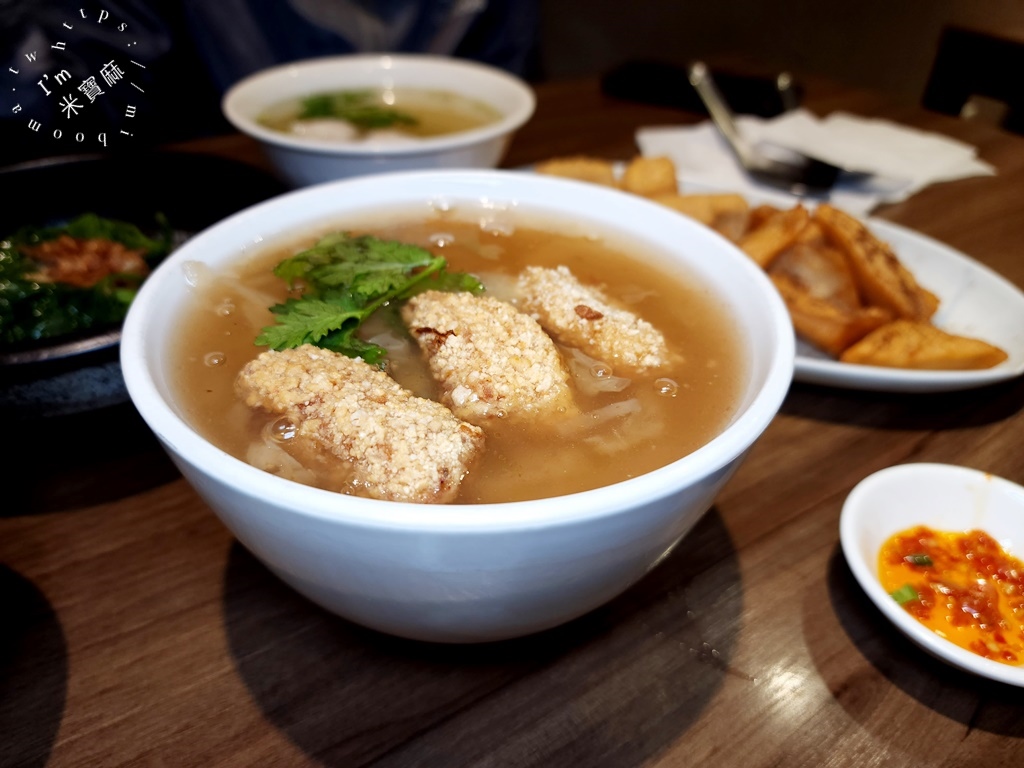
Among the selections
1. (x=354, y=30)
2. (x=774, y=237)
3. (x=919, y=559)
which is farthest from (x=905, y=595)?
(x=354, y=30)

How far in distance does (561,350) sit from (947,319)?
109 cm

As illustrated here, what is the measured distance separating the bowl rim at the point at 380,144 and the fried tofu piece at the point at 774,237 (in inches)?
26.4

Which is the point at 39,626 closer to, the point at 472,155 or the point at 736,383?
the point at 736,383

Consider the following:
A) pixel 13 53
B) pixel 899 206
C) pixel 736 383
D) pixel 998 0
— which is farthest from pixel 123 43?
pixel 998 0

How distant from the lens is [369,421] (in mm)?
830

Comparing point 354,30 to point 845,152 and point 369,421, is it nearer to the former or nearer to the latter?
point 845,152

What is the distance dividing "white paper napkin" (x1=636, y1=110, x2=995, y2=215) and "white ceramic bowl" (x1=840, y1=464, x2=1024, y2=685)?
1.21m

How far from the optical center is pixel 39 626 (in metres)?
0.96

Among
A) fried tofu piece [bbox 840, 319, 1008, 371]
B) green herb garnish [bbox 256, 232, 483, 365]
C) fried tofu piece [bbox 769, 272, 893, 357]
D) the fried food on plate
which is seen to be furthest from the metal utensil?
green herb garnish [bbox 256, 232, 483, 365]

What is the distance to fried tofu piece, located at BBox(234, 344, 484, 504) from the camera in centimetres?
79

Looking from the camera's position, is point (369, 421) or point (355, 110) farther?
point (355, 110)

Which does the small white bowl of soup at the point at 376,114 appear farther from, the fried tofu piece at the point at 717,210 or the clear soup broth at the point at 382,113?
the fried tofu piece at the point at 717,210

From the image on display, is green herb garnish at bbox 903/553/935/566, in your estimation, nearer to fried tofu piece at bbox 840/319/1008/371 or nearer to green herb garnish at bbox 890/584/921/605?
green herb garnish at bbox 890/584/921/605

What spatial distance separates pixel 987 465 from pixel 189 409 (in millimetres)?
1295
